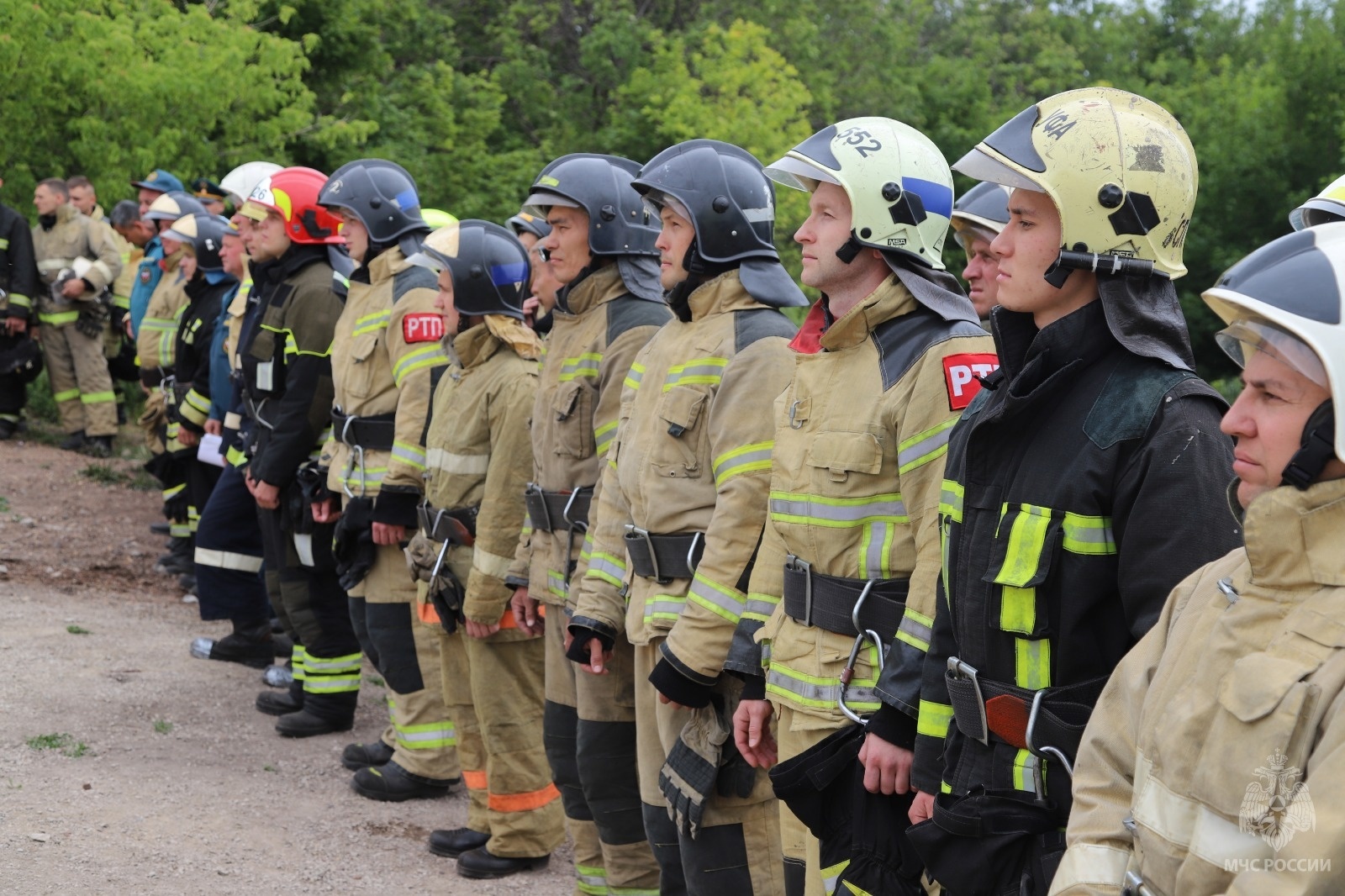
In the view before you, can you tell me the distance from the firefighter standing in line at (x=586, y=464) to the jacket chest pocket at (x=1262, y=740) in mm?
3125

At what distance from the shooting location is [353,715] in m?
8.20

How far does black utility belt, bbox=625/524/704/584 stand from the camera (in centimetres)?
458

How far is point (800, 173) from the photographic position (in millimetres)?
4145

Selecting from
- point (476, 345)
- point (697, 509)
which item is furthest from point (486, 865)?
point (697, 509)

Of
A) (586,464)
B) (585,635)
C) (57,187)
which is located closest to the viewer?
(585,635)

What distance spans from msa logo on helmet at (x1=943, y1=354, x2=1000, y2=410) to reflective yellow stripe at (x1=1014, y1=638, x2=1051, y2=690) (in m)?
0.80

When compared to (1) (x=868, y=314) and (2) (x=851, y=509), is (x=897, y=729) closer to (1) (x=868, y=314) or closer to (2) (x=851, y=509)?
(2) (x=851, y=509)

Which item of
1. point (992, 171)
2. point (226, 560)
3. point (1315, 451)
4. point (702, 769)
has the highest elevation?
point (992, 171)

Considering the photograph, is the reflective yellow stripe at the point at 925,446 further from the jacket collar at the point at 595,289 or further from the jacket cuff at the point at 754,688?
the jacket collar at the point at 595,289

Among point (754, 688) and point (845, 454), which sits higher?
point (845, 454)

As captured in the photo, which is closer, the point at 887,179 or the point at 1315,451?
the point at 1315,451

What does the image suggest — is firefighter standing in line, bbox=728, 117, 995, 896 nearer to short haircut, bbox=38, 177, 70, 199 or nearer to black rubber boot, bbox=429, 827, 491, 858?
black rubber boot, bbox=429, 827, 491, 858

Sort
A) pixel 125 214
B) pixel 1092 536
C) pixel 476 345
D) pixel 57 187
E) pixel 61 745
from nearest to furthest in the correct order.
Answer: pixel 1092 536 → pixel 476 345 → pixel 61 745 → pixel 125 214 → pixel 57 187

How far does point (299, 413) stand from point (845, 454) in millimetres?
4790
